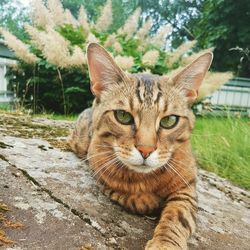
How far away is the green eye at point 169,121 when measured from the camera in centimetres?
165

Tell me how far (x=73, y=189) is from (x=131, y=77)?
625 mm

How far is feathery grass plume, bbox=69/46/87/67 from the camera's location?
526 centimetres

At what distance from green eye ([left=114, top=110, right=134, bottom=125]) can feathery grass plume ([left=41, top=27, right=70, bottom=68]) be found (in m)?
3.73

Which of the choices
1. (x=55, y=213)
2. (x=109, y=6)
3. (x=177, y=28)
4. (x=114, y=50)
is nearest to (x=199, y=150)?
(x=55, y=213)

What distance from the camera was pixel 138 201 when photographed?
1568mm

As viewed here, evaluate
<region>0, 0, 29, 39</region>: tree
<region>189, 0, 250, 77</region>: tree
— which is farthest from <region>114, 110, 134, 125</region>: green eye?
<region>0, 0, 29, 39</region>: tree

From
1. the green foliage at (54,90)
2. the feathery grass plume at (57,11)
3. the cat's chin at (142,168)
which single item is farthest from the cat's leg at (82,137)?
the feathery grass plume at (57,11)

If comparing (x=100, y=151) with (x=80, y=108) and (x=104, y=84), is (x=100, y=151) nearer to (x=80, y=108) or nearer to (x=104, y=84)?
(x=104, y=84)

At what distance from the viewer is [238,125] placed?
12.9 feet

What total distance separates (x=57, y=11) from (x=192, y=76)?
5.07 m

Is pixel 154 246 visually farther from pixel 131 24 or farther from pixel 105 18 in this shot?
pixel 131 24

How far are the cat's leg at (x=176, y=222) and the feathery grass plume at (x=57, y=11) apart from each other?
5.37 meters

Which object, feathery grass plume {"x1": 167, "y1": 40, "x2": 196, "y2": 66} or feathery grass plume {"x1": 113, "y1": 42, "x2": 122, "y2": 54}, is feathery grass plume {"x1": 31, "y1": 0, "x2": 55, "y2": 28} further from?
feathery grass plume {"x1": 167, "y1": 40, "x2": 196, "y2": 66}

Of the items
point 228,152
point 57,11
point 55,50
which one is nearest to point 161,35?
point 57,11
